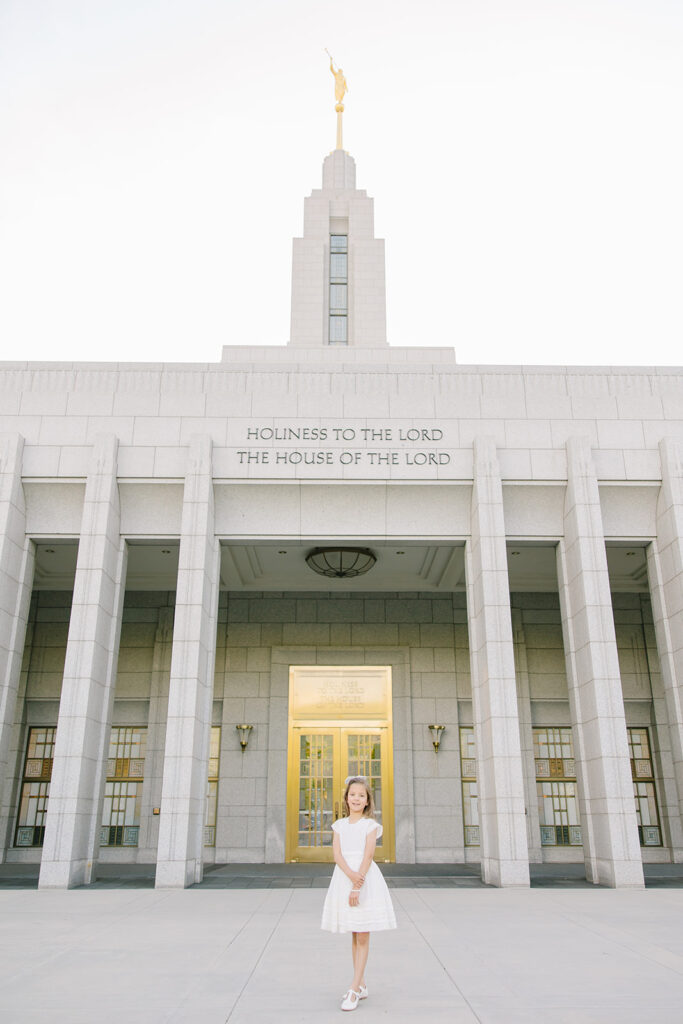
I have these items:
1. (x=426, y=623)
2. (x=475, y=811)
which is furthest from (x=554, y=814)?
(x=426, y=623)

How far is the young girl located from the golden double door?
13.1 metres

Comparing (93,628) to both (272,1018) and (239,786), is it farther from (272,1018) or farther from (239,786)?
(272,1018)

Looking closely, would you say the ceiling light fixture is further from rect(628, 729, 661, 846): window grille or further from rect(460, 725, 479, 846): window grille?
rect(628, 729, 661, 846): window grille

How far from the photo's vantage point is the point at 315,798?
61.4 feet

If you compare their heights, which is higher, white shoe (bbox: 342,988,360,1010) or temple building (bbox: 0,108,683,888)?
temple building (bbox: 0,108,683,888)

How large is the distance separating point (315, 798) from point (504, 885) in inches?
275

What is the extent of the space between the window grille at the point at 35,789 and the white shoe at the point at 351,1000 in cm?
1521

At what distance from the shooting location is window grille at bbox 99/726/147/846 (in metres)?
18.6

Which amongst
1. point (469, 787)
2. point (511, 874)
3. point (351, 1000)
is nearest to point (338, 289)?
point (469, 787)

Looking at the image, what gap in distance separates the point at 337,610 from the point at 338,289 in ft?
49.8

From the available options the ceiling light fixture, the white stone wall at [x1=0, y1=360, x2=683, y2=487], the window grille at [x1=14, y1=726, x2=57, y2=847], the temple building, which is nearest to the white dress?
the temple building

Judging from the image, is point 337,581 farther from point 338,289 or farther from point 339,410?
point 338,289

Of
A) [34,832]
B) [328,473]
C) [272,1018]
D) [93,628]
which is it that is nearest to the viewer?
[272,1018]

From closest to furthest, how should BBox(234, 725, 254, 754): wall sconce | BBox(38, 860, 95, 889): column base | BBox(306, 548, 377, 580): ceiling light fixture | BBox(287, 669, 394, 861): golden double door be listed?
BBox(38, 860, 95, 889): column base → BBox(306, 548, 377, 580): ceiling light fixture → BBox(287, 669, 394, 861): golden double door → BBox(234, 725, 254, 754): wall sconce
